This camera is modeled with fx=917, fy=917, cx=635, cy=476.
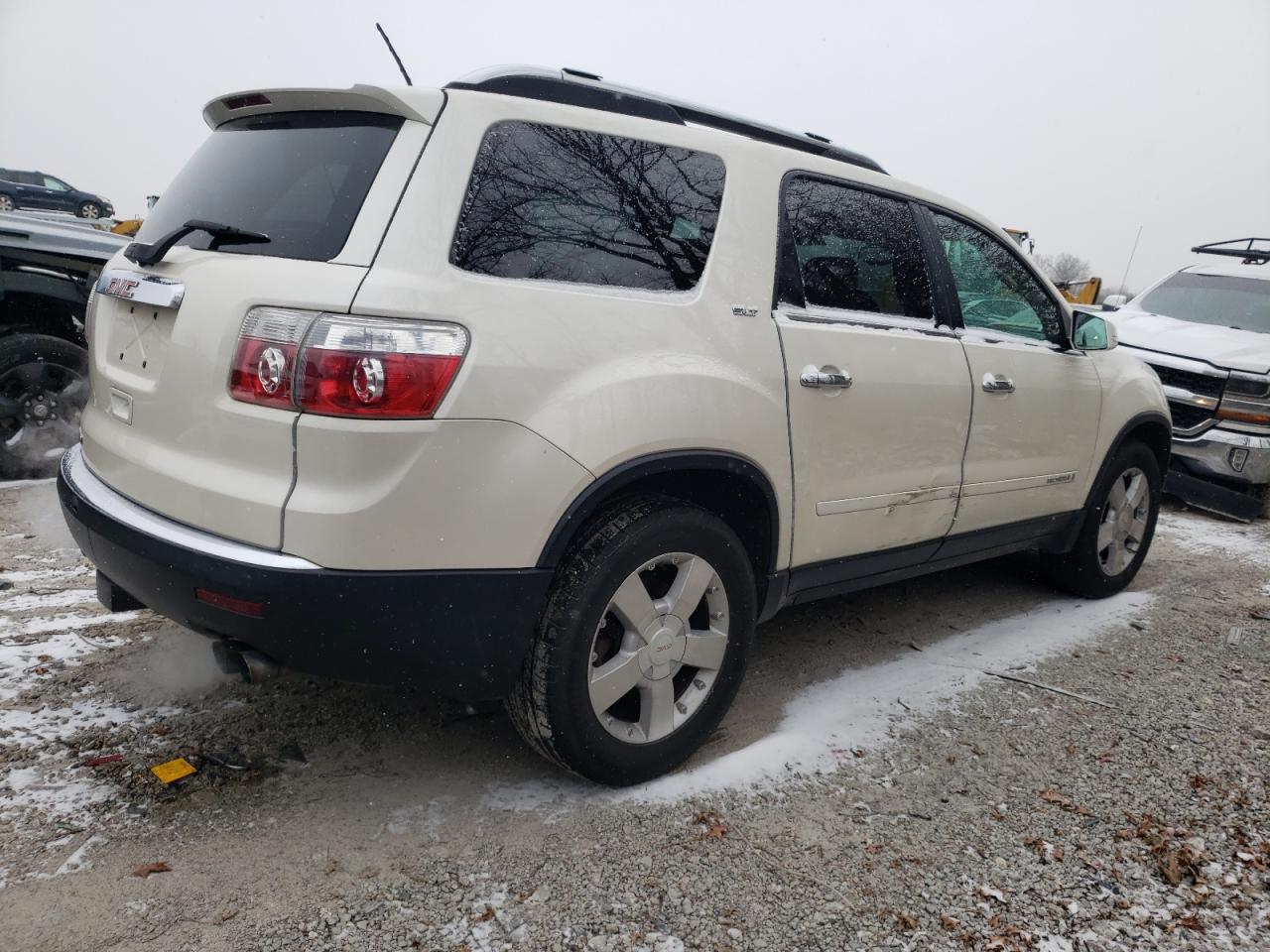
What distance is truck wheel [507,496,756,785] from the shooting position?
2328 millimetres

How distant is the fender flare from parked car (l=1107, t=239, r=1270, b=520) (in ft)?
18.4

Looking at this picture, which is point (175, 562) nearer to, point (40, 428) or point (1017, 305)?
point (1017, 305)

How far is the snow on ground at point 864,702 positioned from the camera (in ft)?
8.59

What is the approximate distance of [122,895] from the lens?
6.70 ft

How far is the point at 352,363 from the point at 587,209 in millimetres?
784

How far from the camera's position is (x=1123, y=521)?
15.3 feet

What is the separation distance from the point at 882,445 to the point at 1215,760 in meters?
1.50

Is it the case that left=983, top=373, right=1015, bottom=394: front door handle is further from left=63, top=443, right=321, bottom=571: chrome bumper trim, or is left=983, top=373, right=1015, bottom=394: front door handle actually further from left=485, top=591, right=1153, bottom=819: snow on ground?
left=63, top=443, right=321, bottom=571: chrome bumper trim

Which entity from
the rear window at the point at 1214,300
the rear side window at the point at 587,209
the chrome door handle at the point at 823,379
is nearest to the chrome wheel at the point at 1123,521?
the chrome door handle at the point at 823,379

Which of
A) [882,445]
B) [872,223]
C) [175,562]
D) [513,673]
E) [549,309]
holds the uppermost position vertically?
[872,223]

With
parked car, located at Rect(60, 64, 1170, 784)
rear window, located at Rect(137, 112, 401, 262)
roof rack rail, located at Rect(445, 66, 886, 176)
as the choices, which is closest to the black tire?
parked car, located at Rect(60, 64, 1170, 784)

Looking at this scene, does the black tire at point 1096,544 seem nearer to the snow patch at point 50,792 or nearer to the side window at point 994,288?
the side window at point 994,288

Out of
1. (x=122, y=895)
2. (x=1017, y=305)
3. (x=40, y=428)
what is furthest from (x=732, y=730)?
(x=40, y=428)

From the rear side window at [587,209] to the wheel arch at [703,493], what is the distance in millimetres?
483
